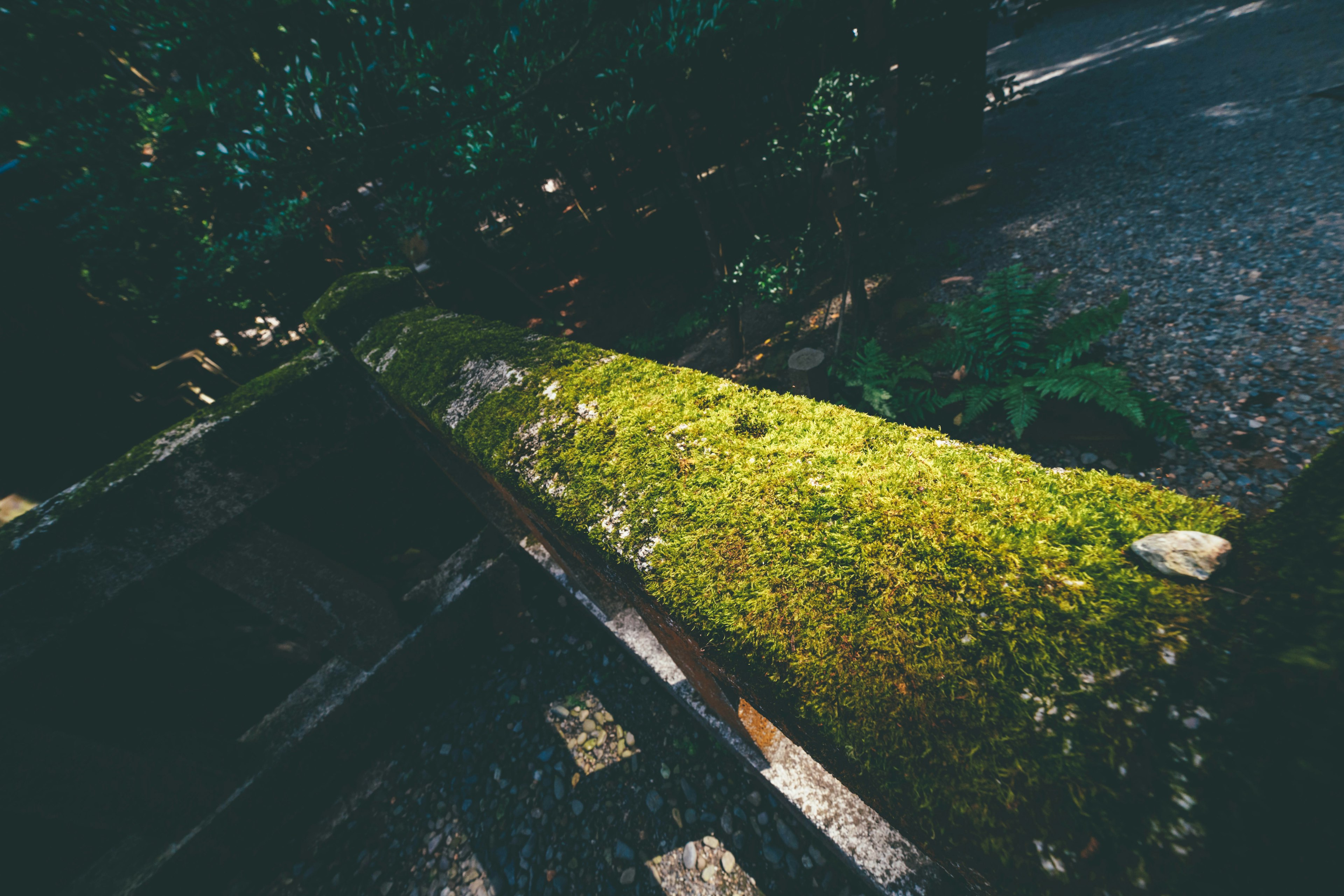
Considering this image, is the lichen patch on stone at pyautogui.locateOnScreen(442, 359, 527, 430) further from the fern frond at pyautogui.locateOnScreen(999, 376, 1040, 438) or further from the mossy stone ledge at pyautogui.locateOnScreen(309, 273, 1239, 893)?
the fern frond at pyautogui.locateOnScreen(999, 376, 1040, 438)

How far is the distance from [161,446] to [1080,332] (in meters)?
6.47

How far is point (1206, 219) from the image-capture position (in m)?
5.12

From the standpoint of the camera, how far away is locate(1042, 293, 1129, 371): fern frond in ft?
12.1

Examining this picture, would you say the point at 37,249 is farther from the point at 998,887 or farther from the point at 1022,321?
the point at 1022,321

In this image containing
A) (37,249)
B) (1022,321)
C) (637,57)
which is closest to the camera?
(637,57)

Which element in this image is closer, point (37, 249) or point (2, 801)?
point (2, 801)

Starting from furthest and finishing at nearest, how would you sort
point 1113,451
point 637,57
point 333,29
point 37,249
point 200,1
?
point 37,249 → point 1113,451 → point 333,29 → point 637,57 → point 200,1

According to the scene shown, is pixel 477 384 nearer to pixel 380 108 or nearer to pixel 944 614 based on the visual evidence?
pixel 944 614

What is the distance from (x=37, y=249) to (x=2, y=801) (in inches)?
304

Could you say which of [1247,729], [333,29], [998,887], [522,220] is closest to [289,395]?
[333,29]

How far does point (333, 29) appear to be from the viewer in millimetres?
3176

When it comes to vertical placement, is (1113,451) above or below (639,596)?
below

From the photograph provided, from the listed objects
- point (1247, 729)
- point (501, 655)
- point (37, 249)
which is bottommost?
point (501, 655)

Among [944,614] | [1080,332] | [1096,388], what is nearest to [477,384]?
[944,614]
